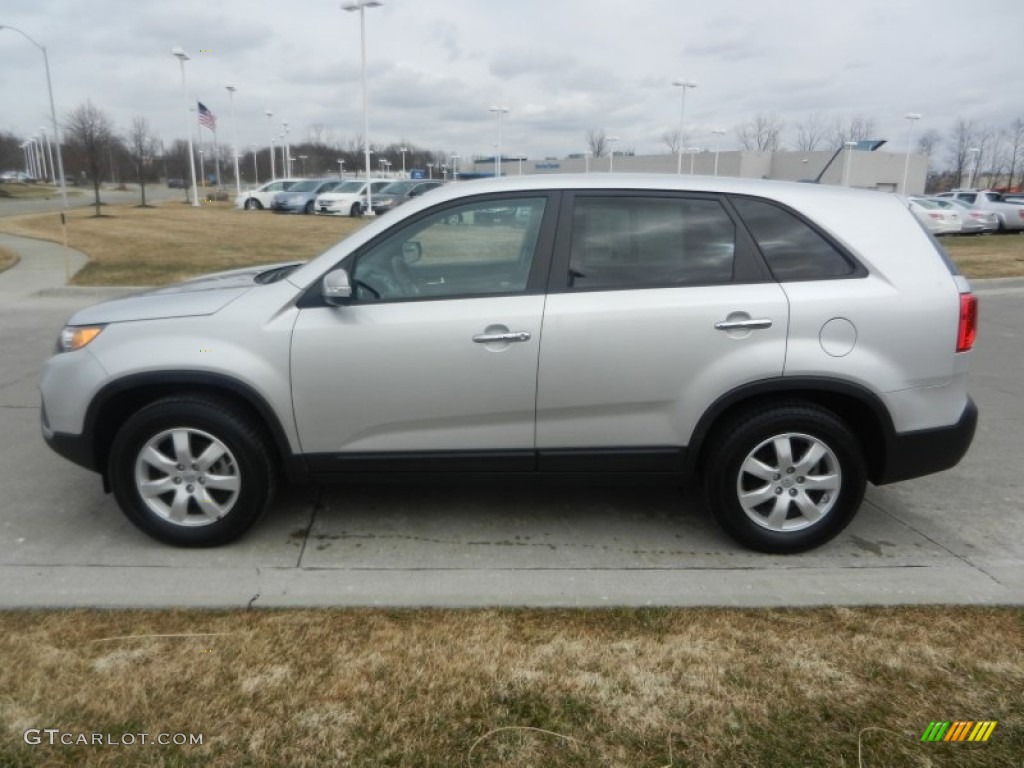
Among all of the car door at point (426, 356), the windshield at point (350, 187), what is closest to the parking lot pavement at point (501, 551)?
the car door at point (426, 356)

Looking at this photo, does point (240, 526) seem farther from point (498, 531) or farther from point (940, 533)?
point (940, 533)

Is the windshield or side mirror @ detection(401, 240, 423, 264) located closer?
side mirror @ detection(401, 240, 423, 264)

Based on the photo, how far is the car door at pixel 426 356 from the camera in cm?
357

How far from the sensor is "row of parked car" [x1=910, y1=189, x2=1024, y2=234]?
80.9 ft

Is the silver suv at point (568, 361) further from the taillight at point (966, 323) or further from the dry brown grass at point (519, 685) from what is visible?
the dry brown grass at point (519, 685)

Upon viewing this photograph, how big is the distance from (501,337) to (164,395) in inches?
65.7

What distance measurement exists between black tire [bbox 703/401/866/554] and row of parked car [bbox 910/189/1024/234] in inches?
952

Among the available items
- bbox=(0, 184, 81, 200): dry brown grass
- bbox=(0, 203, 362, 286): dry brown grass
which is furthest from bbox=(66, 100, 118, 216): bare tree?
bbox=(0, 184, 81, 200): dry brown grass

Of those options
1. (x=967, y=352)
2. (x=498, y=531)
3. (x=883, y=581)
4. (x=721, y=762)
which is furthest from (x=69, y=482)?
(x=967, y=352)

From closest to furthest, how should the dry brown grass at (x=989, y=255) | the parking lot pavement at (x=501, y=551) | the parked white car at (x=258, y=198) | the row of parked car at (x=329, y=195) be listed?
the parking lot pavement at (x=501, y=551) → the dry brown grass at (x=989, y=255) → the row of parked car at (x=329, y=195) → the parked white car at (x=258, y=198)

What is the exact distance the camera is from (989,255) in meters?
18.2

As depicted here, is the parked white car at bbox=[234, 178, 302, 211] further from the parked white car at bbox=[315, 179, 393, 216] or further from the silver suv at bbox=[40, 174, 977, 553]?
the silver suv at bbox=[40, 174, 977, 553]

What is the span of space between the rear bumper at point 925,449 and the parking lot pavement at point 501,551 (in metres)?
0.45

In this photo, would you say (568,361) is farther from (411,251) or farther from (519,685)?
(519,685)
